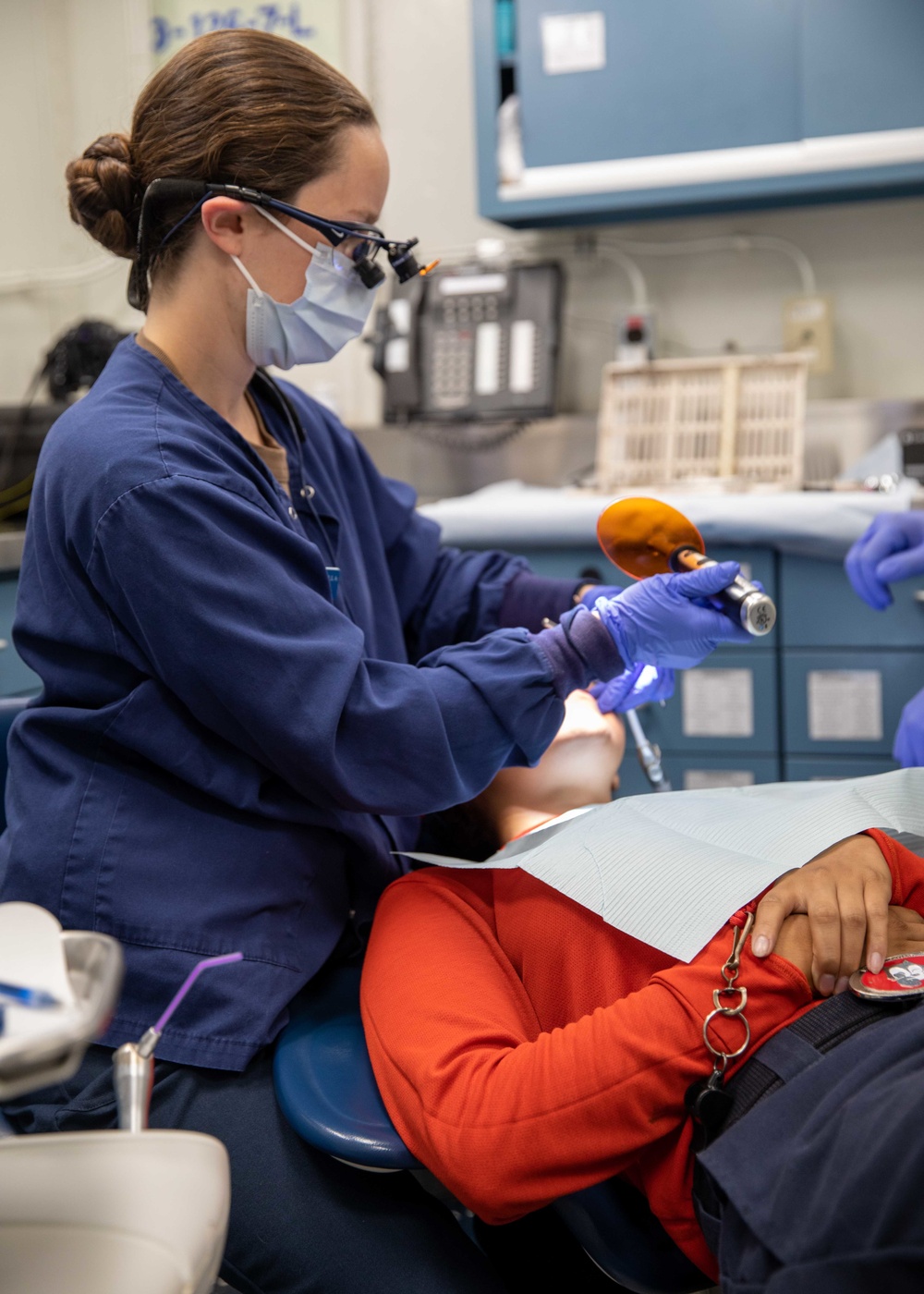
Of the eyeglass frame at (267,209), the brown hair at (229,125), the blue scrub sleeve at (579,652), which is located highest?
the brown hair at (229,125)

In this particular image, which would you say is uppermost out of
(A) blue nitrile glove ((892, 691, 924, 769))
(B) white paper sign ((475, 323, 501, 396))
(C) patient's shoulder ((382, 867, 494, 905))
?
(B) white paper sign ((475, 323, 501, 396))

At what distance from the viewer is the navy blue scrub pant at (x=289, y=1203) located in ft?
2.85

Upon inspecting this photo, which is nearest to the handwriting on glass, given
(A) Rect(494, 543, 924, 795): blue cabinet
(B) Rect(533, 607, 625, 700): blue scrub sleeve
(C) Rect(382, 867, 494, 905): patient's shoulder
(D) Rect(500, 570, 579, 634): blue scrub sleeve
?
(A) Rect(494, 543, 924, 795): blue cabinet

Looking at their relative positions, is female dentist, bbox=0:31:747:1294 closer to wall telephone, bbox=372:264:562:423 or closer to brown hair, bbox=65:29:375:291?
brown hair, bbox=65:29:375:291

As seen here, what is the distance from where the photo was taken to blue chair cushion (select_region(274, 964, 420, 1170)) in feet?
2.70

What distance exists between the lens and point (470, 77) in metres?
3.05

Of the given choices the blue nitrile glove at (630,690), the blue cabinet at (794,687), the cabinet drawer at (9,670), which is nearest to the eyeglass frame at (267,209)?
the blue nitrile glove at (630,690)

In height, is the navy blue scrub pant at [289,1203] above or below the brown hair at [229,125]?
below

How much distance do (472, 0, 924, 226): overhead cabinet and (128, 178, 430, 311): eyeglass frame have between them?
1595 millimetres

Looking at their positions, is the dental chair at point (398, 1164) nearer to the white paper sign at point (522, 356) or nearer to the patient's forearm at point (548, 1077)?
the patient's forearm at point (548, 1077)

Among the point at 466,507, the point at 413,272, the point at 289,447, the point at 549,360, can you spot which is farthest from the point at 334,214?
the point at 549,360

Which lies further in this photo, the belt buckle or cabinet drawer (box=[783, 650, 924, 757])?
cabinet drawer (box=[783, 650, 924, 757])

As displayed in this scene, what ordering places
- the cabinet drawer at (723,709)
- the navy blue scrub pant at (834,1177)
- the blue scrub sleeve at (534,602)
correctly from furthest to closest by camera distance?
the cabinet drawer at (723,709), the blue scrub sleeve at (534,602), the navy blue scrub pant at (834,1177)

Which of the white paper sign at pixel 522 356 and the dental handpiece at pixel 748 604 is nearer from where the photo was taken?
the dental handpiece at pixel 748 604
